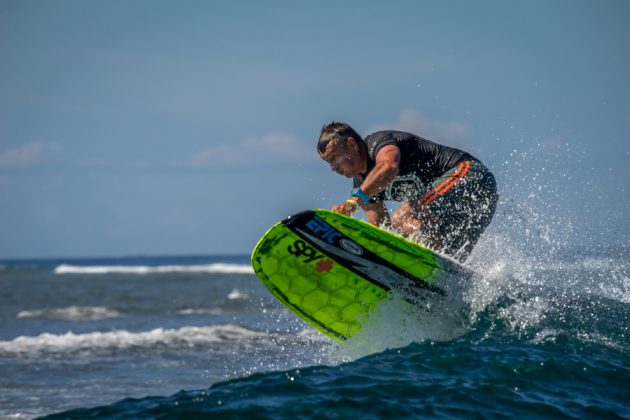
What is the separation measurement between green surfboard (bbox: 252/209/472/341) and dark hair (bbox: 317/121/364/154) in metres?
0.62

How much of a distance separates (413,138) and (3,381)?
5440mm

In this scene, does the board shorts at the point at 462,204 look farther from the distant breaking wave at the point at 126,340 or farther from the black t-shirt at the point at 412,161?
the distant breaking wave at the point at 126,340

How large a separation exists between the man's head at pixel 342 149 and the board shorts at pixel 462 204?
0.66 m

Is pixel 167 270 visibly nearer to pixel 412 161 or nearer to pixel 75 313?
pixel 75 313

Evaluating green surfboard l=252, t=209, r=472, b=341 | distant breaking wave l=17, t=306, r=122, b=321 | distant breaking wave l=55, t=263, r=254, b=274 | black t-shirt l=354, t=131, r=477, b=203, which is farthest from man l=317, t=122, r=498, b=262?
distant breaking wave l=55, t=263, r=254, b=274

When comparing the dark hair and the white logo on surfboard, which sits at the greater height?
the dark hair

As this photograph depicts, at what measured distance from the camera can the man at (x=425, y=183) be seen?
6512 millimetres

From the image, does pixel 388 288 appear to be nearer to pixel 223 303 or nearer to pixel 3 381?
pixel 3 381

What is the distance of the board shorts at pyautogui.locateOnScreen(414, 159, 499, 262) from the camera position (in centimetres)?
665

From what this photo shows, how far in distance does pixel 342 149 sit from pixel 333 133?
160mm

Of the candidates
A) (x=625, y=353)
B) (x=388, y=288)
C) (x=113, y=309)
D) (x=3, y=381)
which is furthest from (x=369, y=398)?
(x=113, y=309)

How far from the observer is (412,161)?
6.70 m

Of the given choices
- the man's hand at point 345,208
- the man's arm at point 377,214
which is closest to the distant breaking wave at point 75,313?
the man's arm at point 377,214

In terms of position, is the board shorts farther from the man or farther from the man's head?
the man's head
